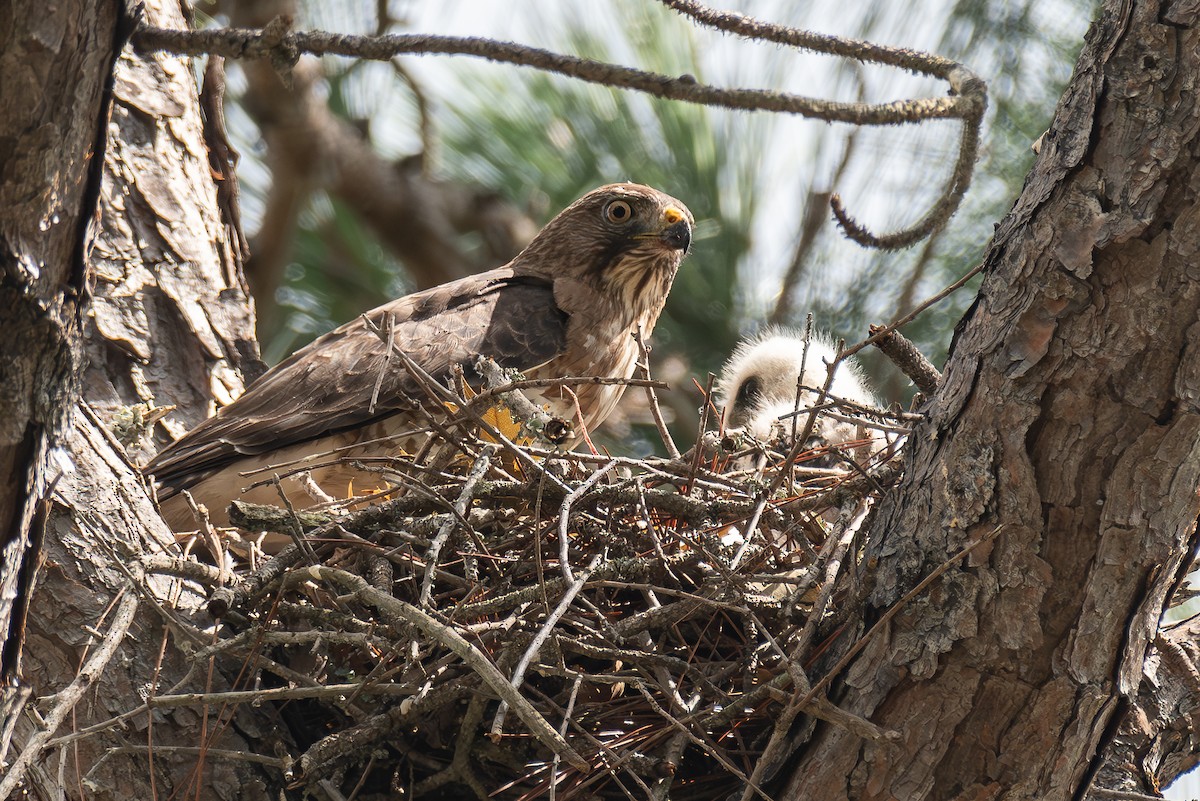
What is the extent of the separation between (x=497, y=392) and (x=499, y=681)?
1.02 meters

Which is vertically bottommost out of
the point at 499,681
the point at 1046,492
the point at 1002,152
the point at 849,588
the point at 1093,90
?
the point at 499,681

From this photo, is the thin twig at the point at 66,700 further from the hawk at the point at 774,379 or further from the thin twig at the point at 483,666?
the hawk at the point at 774,379

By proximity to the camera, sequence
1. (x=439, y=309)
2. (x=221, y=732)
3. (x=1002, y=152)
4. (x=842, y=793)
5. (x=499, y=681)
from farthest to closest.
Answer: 1. (x=1002, y=152)
2. (x=439, y=309)
3. (x=221, y=732)
4. (x=842, y=793)
5. (x=499, y=681)

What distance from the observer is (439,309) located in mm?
4469

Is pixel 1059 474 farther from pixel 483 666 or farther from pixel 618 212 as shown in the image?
pixel 618 212

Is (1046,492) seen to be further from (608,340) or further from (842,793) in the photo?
(608,340)

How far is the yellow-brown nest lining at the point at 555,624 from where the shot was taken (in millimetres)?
2490

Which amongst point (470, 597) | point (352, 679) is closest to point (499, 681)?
point (470, 597)

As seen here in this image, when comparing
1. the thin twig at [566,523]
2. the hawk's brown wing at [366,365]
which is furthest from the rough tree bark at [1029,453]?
the hawk's brown wing at [366,365]

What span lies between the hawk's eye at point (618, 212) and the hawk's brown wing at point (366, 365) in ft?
1.42

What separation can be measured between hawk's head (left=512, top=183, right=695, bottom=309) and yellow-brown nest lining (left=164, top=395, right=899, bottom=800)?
1.87 m

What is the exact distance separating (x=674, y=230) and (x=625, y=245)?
8.1 inches

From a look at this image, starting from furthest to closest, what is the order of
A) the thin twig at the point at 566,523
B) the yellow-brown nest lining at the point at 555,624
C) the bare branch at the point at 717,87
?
the bare branch at the point at 717,87
the yellow-brown nest lining at the point at 555,624
the thin twig at the point at 566,523

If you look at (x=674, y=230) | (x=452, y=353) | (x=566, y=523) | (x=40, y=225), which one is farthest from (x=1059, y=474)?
(x=674, y=230)
